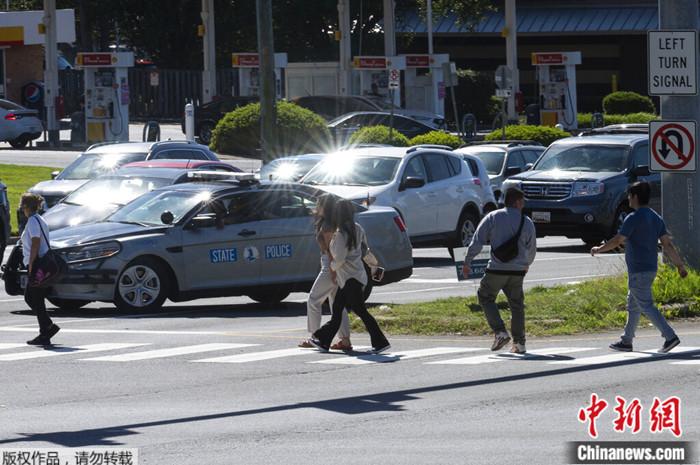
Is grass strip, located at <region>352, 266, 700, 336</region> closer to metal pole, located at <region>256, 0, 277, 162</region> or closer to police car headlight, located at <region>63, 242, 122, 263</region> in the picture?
police car headlight, located at <region>63, 242, 122, 263</region>

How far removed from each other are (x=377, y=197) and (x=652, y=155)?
24.3 feet

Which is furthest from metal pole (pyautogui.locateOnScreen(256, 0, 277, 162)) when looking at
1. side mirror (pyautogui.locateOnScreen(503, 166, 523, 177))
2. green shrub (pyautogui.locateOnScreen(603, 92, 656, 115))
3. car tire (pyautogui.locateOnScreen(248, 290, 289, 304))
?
green shrub (pyautogui.locateOnScreen(603, 92, 656, 115))

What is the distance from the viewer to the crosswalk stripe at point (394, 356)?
14.0 meters

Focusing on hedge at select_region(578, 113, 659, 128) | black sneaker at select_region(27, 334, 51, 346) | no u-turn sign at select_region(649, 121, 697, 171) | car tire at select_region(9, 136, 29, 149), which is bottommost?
black sneaker at select_region(27, 334, 51, 346)

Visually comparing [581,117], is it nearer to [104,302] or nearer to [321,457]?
[104,302]

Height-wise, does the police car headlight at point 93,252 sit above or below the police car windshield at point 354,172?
below

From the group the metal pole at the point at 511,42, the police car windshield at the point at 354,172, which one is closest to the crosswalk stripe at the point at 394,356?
the police car windshield at the point at 354,172

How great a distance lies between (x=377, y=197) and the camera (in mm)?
23703

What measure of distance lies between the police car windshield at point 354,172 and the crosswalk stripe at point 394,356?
950 cm

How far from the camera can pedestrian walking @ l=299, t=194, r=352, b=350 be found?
14.3 meters

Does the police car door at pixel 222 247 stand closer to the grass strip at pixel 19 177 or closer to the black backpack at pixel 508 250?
the black backpack at pixel 508 250

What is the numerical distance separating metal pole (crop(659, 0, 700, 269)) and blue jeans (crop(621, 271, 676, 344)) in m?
3.62

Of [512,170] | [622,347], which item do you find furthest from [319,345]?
[512,170]

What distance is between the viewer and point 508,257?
14.0m
